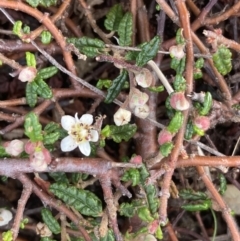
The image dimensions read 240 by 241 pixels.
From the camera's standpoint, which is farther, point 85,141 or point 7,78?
point 7,78

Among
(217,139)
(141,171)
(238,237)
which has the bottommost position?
(238,237)

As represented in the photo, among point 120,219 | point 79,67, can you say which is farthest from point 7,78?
point 120,219

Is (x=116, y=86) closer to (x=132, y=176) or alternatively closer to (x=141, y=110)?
(x=141, y=110)

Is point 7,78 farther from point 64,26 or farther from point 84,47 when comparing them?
point 84,47

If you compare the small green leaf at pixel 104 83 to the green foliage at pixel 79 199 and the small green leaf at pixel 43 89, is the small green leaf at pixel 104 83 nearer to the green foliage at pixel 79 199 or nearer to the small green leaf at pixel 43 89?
the small green leaf at pixel 43 89

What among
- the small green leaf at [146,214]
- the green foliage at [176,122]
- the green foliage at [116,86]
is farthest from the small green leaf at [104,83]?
the small green leaf at [146,214]

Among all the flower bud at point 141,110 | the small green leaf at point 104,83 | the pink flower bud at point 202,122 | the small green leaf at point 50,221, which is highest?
the small green leaf at point 104,83

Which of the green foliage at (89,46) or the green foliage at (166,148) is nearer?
the green foliage at (166,148)

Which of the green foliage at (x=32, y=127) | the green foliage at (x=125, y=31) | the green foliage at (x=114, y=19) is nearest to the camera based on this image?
the green foliage at (x=32, y=127)

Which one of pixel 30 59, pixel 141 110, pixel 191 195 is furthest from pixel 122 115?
pixel 191 195
